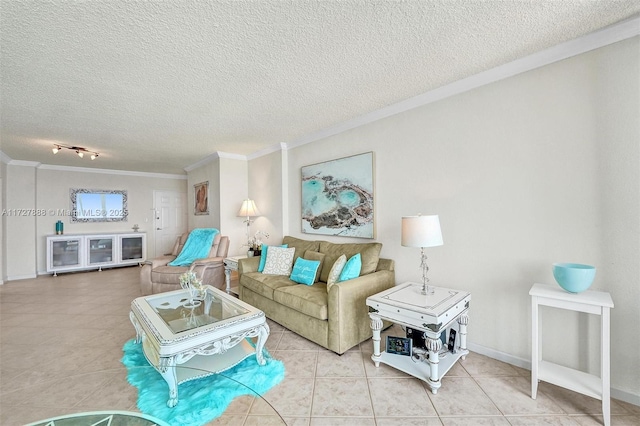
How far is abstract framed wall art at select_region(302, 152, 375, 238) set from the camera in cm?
315

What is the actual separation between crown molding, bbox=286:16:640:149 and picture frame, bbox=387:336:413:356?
2.20 m

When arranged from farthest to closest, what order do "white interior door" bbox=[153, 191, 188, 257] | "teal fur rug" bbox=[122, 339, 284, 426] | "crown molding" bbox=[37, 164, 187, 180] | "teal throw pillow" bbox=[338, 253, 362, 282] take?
1. "white interior door" bbox=[153, 191, 188, 257]
2. "crown molding" bbox=[37, 164, 187, 180]
3. "teal throw pillow" bbox=[338, 253, 362, 282]
4. "teal fur rug" bbox=[122, 339, 284, 426]

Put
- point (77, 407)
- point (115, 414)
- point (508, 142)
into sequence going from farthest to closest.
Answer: point (508, 142)
point (77, 407)
point (115, 414)

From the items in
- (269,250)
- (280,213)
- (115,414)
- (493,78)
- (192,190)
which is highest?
(493,78)

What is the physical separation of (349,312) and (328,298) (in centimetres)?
22

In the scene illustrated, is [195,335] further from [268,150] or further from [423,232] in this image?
[268,150]

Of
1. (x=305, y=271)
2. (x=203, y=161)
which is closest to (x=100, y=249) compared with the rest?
(x=203, y=161)

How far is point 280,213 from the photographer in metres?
4.36

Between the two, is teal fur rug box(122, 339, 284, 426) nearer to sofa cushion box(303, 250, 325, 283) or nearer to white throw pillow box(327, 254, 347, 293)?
white throw pillow box(327, 254, 347, 293)

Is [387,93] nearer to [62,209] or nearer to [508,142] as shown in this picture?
[508,142]

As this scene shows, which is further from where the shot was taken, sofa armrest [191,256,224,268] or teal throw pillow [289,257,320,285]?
sofa armrest [191,256,224,268]

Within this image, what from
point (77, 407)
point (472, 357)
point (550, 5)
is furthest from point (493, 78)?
point (77, 407)

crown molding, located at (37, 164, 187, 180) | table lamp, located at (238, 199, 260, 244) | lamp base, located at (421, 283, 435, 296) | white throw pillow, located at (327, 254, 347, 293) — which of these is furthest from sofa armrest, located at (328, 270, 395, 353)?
crown molding, located at (37, 164, 187, 180)

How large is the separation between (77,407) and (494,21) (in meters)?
3.44
